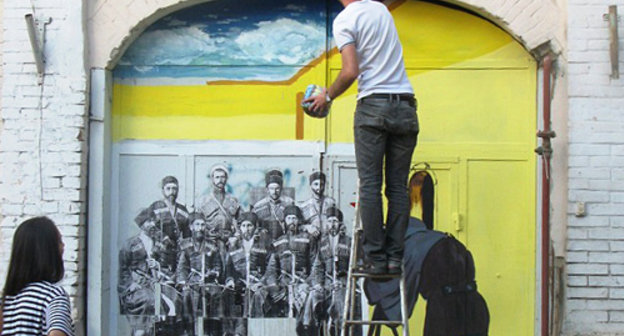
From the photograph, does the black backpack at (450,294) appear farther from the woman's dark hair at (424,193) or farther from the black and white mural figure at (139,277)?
the black and white mural figure at (139,277)

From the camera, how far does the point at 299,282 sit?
24.8ft

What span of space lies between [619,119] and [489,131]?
39.8 inches

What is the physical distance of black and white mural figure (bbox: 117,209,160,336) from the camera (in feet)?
25.1

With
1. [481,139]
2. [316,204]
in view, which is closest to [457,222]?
[481,139]

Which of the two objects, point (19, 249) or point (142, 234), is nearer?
point (19, 249)

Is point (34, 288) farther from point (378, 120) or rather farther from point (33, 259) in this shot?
point (378, 120)

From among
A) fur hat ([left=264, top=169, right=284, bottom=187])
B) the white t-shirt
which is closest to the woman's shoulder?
the white t-shirt

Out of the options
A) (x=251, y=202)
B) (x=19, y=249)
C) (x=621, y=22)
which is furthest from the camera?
(x=251, y=202)

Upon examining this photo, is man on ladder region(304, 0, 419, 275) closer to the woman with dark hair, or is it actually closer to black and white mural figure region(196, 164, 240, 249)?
the woman with dark hair

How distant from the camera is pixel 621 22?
281 inches

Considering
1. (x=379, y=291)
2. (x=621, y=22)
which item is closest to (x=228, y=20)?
(x=379, y=291)

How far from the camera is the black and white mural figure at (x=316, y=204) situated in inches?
299

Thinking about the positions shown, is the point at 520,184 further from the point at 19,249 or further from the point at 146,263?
the point at 19,249

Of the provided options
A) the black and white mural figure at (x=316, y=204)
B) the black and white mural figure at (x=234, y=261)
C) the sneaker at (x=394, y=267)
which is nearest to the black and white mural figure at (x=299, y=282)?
the black and white mural figure at (x=234, y=261)
